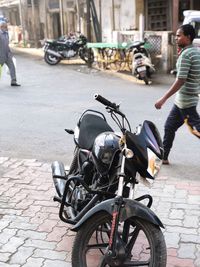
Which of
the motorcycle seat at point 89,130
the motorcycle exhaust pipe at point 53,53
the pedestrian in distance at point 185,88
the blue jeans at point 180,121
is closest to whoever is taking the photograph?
the motorcycle seat at point 89,130

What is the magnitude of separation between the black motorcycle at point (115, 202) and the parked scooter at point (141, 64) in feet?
28.3

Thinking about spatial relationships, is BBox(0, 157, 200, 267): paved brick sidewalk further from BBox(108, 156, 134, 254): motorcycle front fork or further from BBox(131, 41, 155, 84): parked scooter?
BBox(131, 41, 155, 84): parked scooter

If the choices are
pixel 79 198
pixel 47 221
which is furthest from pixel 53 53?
pixel 79 198

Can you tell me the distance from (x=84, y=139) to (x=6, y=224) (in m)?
1.14

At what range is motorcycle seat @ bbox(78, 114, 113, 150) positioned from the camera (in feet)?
11.8

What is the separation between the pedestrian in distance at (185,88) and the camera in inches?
195

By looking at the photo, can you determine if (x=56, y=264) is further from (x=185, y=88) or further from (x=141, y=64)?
(x=141, y=64)

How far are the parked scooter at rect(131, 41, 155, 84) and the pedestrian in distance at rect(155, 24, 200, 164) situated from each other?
6.66 m

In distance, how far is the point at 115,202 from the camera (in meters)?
2.89

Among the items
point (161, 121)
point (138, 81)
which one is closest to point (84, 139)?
point (161, 121)

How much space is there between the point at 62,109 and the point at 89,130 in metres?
5.42

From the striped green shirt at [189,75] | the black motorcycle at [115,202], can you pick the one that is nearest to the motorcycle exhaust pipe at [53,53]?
the striped green shirt at [189,75]

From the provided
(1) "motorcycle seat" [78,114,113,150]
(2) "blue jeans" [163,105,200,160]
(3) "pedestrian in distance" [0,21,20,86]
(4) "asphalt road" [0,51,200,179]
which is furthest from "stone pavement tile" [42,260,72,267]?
(3) "pedestrian in distance" [0,21,20,86]

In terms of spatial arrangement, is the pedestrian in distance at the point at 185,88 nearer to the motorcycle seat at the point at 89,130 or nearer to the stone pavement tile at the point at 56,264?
the motorcycle seat at the point at 89,130
